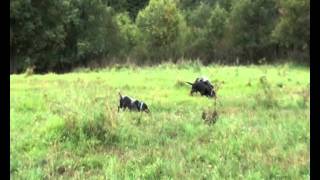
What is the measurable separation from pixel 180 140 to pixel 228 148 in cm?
110

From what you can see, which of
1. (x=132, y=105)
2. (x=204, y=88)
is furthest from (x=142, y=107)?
(x=204, y=88)

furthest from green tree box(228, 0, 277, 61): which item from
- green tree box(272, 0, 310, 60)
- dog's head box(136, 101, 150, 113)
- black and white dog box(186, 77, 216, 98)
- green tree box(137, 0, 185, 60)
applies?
dog's head box(136, 101, 150, 113)

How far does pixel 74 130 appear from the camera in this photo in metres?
8.44

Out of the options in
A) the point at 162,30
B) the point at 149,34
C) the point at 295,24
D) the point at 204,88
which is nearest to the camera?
the point at 204,88

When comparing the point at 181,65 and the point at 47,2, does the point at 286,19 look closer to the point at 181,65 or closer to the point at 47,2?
the point at 181,65

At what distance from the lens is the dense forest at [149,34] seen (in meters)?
35.2

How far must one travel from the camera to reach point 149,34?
139ft

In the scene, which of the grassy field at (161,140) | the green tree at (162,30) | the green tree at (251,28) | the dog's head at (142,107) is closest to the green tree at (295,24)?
the green tree at (251,28)

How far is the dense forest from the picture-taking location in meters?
35.2

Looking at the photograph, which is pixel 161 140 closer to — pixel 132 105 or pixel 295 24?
pixel 132 105

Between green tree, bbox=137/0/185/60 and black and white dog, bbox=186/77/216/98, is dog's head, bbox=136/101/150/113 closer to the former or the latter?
black and white dog, bbox=186/77/216/98

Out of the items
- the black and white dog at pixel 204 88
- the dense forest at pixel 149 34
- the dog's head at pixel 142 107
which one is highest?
the dense forest at pixel 149 34

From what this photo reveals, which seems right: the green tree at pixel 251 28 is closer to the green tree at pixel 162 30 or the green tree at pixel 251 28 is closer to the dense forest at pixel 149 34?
the dense forest at pixel 149 34
